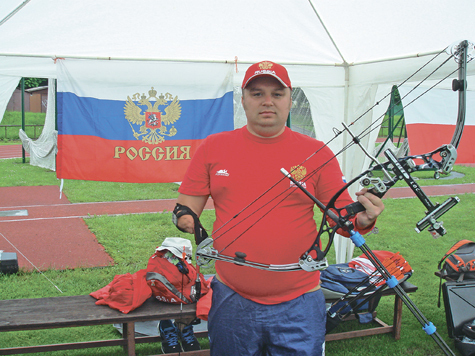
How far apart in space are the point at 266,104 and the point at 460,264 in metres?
2.68

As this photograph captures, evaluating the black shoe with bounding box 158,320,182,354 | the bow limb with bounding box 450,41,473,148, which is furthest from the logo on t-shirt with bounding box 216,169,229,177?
the black shoe with bounding box 158,320,182,354

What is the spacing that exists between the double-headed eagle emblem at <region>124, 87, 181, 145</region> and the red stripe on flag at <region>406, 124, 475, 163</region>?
7.65 ft

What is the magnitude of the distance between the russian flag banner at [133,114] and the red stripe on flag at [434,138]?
1.88 meters

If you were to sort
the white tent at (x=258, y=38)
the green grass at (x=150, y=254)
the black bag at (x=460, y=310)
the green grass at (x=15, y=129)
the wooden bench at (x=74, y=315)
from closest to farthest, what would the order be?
1. the wooden bench at (x=74, y=315)
2. the black bag at (x=460, y=310)
3. the white tent at (x=258, y=38)
4. the green grass at (x=150, y=254)
5. the green grass at (x=15, y=129)

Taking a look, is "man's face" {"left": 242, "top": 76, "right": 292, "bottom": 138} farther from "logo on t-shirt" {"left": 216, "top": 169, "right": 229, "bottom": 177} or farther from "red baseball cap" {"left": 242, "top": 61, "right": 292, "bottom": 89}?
"logo on t-shirt" {"left": 216, "top": 169, "right": 229, "bottom": 177}

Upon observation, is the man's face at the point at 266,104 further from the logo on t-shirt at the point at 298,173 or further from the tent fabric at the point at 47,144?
the tent fabric at the point at 47,144

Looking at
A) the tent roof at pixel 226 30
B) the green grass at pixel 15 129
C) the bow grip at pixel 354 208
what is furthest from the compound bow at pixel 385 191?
the green grass at pixel 15 129

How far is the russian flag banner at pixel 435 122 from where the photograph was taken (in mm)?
4273

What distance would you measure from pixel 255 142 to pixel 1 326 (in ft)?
7.30

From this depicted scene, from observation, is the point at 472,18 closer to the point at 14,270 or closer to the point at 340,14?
the point at 340,14

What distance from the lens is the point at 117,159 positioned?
4176 mm

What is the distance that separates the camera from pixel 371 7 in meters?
3.60

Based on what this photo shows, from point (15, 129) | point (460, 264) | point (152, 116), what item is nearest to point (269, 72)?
point (152, 116)

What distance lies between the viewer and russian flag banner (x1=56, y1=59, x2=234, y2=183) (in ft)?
13.2
